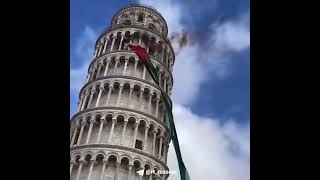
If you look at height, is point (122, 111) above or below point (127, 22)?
below

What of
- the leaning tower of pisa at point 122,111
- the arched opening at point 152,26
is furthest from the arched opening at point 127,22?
the arched opening at point 152,26

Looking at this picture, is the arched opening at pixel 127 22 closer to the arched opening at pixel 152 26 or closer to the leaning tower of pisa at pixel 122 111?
the leaning tower of pisa at pixel 122 111

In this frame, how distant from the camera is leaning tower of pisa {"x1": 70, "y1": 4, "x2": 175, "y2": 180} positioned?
24.3 metres

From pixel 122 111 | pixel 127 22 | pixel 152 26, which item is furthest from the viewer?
pixel 152 26

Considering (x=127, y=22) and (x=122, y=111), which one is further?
(x=127, y=22)

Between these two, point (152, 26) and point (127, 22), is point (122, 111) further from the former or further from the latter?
point (152, 26)

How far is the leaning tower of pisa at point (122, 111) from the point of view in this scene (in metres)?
24.3

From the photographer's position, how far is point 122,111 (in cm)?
2634

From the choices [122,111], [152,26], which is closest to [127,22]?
[152,26]

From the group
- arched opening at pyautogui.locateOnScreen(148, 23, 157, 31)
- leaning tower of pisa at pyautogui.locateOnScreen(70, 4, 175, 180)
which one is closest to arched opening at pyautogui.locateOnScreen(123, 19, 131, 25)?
leaning tower of pisa at pyautogui.locateOnScreen(70, 4, 175, 180)

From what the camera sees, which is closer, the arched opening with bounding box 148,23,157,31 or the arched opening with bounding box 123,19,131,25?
the arched opening with bounding box 123,19,131,25

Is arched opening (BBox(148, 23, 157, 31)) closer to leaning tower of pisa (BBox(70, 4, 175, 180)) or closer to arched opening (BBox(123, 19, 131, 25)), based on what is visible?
leaning tower of pisa (BBox(70, 4, 175, 180))

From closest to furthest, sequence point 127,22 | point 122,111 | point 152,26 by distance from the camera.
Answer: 1. point 122,111
2. point 127,22
3. point 152,26
